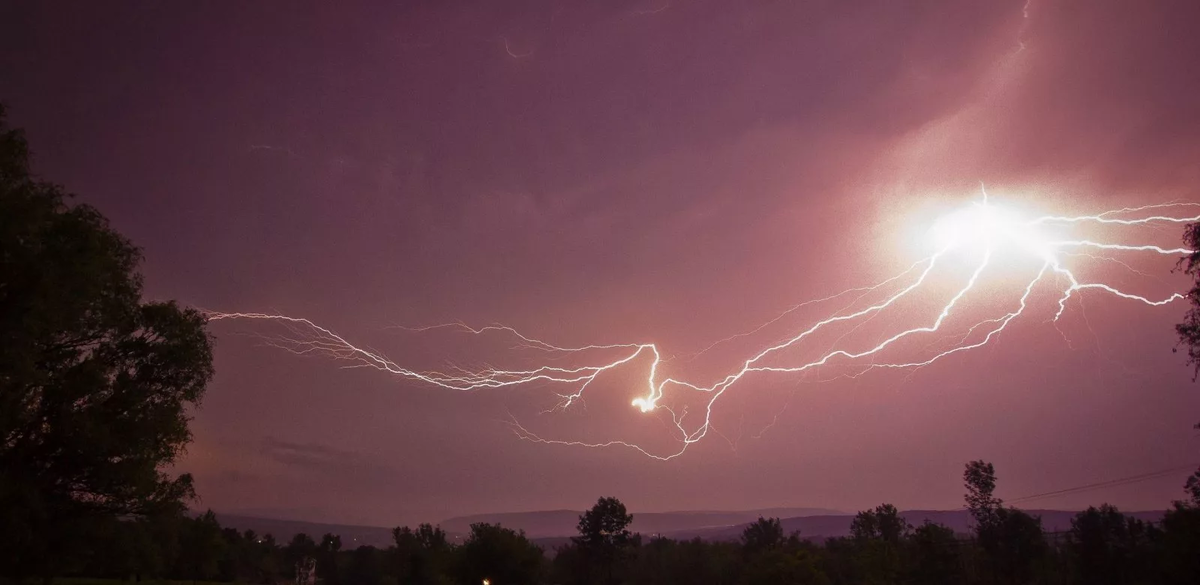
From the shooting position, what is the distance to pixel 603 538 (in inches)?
2502

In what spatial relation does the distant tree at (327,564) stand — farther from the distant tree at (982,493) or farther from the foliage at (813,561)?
the distant tree at (982,493)

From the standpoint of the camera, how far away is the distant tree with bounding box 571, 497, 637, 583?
63125 millimetres

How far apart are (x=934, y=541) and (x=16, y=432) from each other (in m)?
52.8

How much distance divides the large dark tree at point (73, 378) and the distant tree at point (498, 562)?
36.7m

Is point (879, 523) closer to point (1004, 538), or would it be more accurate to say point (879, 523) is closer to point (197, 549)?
point (1004, 538)

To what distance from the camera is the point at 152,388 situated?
45.4 feet

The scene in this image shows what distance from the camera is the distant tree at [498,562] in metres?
47.4

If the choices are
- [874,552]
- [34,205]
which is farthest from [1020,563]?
[34,205]

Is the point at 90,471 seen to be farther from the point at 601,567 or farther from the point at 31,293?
the point at 601,567

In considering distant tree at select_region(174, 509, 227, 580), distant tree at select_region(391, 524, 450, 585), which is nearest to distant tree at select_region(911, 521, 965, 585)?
distant tree at select_region(391, 524, 450, 585)

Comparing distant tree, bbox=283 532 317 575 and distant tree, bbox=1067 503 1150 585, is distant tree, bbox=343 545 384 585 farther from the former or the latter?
distant tree, bbox=1067 503 1150 585

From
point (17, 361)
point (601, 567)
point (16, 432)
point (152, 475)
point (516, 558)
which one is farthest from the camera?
point (601, 567)

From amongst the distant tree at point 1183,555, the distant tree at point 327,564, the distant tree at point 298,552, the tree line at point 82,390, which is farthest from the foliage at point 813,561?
the tree line at point 82,390

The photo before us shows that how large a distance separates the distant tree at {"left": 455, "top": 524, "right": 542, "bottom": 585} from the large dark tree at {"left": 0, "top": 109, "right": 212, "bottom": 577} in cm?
3675
